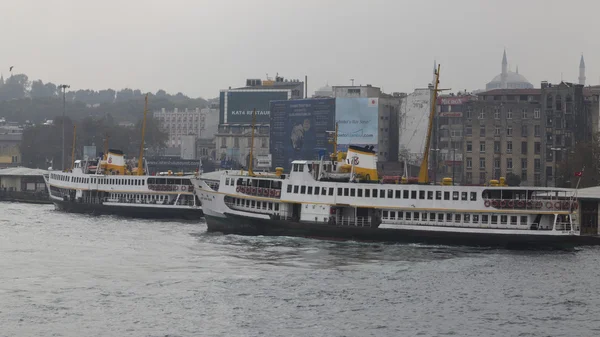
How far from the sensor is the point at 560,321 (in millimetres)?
38719

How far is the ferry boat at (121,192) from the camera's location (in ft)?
265

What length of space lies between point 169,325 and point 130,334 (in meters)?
1.82

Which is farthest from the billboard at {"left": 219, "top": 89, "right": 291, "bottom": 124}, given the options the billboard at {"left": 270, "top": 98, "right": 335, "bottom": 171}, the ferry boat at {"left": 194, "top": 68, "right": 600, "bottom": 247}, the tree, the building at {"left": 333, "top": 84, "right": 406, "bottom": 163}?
the ferry boat at {"left": 194, "top": 68, "right": 600, "bottom": 247}

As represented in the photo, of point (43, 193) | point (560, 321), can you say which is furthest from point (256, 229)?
point (43, 193)

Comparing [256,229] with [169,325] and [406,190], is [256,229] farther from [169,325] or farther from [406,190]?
[169,325]

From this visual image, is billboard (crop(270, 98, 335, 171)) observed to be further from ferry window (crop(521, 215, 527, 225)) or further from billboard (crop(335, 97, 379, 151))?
ferry window (crop(521, 215, 527, 225))

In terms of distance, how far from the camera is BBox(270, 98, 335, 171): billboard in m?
129

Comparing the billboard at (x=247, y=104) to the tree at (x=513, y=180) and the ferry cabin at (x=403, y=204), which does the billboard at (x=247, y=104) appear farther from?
the ferry cabin at (x=403, y=204)

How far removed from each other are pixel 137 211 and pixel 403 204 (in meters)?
30.3

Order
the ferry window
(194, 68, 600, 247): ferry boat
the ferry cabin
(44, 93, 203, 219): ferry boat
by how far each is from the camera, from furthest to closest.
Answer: (44, 93, 203, 219): ferry boat, the ferry window, the ferry cabin, (194, 68, 600, 247): ferry boat

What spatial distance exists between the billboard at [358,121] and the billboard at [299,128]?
69.2 inches

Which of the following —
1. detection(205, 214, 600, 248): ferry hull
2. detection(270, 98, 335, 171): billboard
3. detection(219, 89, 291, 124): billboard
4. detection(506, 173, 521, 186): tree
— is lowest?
detection(205, 214, 600, 248): ferry hull

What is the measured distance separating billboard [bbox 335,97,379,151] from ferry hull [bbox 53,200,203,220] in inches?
1781

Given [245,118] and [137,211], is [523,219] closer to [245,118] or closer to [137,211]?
[137,211]
